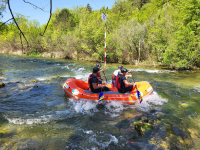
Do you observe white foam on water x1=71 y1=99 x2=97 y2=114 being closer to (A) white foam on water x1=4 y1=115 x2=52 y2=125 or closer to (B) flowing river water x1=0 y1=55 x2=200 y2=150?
(B) flowing river water x1=0 y1=55 x2=200 y2=150

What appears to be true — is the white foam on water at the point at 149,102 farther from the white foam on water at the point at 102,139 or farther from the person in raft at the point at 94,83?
the white foam on water at the point at 102,139

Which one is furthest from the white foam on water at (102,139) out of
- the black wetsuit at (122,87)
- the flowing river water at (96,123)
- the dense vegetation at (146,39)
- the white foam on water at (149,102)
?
the dense vegetation at (146,39)

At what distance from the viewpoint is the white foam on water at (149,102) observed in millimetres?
5391

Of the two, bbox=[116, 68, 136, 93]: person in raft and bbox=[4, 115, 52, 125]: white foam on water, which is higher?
bbox=[116, 68, 136, 93]: person in raft

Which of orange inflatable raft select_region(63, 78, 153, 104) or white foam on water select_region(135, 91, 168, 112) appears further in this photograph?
orange inflatable raft select_region(63, 78, 153, 104)

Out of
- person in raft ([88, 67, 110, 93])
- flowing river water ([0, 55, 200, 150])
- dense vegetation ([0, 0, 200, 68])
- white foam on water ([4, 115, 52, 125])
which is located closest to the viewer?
flowing river water ([0, 55, 200, 150])

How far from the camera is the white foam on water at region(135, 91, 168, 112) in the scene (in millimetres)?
5391

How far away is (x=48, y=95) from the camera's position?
655 cm

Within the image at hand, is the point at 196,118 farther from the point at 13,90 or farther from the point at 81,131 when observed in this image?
the point at 13,90

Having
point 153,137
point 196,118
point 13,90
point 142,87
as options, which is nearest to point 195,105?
point 196,118

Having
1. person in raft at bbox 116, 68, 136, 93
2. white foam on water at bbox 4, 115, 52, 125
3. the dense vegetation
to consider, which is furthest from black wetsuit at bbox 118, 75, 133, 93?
the dense vegetation

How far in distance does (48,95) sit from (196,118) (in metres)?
5.59

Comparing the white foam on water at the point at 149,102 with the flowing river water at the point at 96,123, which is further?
the white foam on water at the point at 149,102

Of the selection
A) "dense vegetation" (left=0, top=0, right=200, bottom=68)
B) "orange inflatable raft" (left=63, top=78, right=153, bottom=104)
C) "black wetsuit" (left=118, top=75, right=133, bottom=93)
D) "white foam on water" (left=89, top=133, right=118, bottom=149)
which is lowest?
"white foam on water" (left=89, top=133, right=118, bottom=149)
